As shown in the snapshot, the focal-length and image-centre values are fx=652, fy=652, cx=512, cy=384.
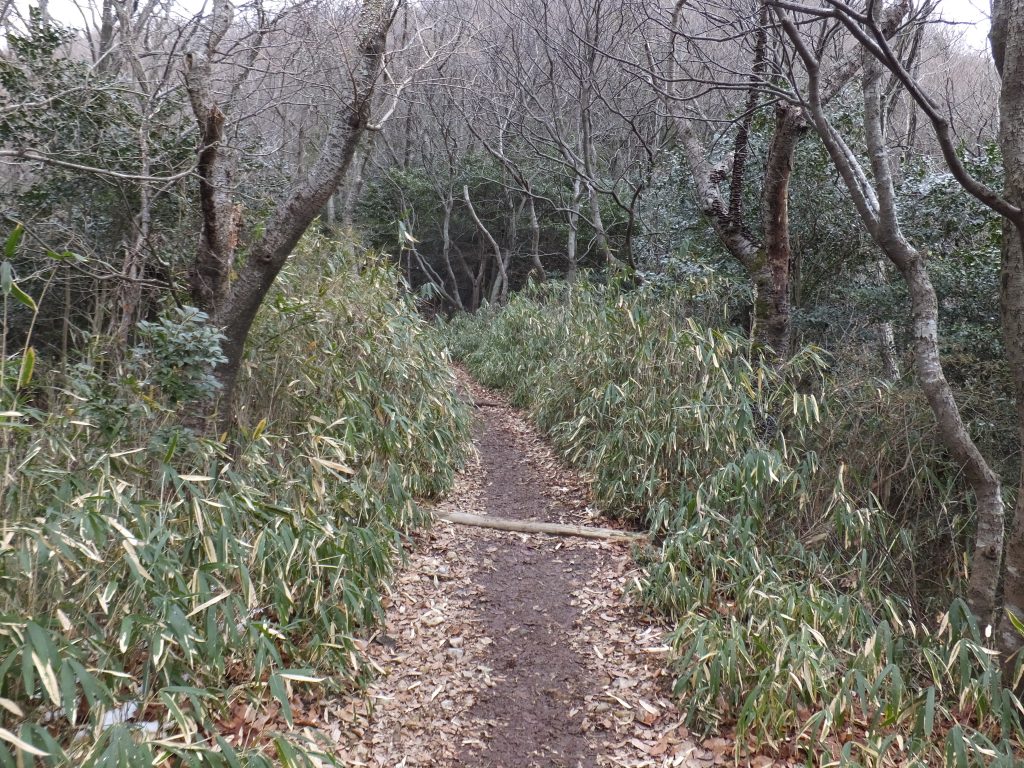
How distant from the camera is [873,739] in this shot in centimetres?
261

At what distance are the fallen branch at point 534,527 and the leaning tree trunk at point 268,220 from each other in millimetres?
1860

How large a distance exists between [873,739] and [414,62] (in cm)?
782

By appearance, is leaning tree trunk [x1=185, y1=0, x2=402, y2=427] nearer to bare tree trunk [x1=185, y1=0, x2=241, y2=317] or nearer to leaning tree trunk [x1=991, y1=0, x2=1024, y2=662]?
bare tree trunk [x1=185, y1=0, x2=241, y2=317]

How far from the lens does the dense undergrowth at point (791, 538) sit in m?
2.76

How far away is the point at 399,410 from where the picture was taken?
486 cm

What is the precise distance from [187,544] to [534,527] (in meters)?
2.71

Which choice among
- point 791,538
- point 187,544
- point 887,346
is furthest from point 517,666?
point 887,346

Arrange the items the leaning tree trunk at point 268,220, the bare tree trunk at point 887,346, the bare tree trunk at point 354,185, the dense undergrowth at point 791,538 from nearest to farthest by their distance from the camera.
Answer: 1. the dense undergrowth at point 791,538
2. the leaning tree trunk at point 268,220
3. the bare tree trunk at point 887,346
4. the bare tree trunk at point 354,185

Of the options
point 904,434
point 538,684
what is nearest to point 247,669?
point 538,684

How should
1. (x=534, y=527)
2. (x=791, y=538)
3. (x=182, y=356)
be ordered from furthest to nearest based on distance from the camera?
(x=534, y=527), (x=791, y=538), (x=182, y=356)

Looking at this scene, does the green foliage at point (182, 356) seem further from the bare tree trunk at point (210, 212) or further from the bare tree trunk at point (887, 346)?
the bare tree trunk at point (887, 346)

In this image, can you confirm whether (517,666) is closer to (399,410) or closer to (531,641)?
(531,641)

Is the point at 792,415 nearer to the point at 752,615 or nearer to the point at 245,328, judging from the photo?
the point at 752,615

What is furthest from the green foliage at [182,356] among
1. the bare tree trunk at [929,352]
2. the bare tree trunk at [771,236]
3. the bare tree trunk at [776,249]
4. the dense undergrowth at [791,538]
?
the bare tree trunk at [776,249]
